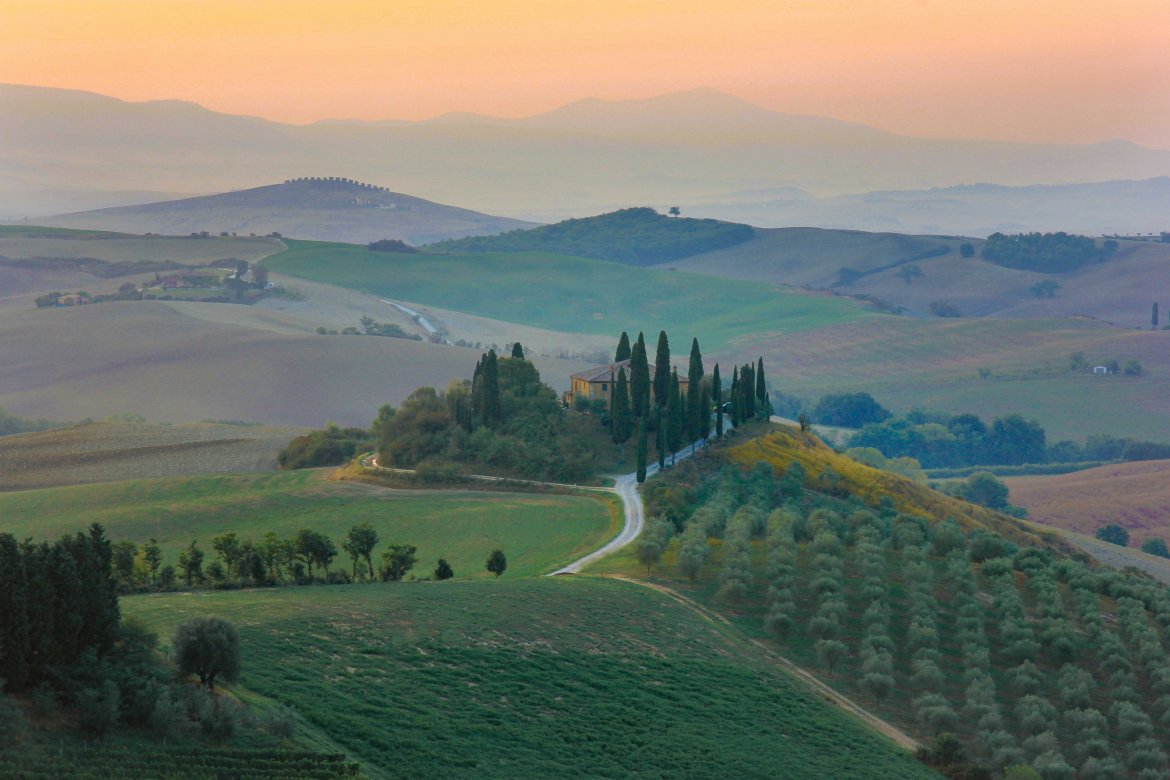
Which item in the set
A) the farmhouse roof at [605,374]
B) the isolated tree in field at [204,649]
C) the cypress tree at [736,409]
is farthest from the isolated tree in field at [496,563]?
the cypress tree at [736,409]

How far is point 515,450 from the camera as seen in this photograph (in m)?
81.6

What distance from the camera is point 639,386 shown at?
85688mm

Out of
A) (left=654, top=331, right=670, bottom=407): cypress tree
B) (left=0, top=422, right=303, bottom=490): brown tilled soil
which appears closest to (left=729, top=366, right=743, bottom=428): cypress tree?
(left=654, top=331, right=670, bottom=407): cypress tree

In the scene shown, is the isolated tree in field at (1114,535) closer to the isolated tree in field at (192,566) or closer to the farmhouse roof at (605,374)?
the farmhouse roof at (605,374)

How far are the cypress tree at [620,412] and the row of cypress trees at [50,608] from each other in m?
54.8

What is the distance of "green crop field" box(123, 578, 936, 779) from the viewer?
3338 cm

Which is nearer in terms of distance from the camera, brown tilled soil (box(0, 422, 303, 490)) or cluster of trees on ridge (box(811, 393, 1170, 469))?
brown tilled soil (box(0, 422, 303, 490))

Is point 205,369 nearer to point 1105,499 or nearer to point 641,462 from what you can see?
point 641,462

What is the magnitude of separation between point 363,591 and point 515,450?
118 feet

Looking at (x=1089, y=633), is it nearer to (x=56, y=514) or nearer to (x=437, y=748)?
(x=437, y=748)

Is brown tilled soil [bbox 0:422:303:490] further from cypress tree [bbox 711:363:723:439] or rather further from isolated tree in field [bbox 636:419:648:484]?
cypress tree [bbox 711:363:723:439]

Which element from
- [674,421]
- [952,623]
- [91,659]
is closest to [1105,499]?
[674,421]

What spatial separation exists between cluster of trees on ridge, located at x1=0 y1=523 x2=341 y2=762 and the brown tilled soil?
5892cm

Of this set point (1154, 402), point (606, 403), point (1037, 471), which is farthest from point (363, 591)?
point (1154, 402)
